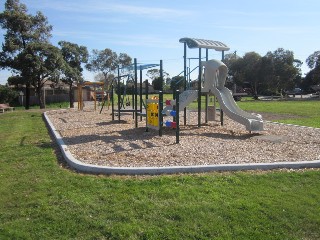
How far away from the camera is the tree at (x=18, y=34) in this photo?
32.2 m

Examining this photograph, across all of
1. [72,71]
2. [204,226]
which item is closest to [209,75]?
[204,226]

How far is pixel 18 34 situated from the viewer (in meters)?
33.5

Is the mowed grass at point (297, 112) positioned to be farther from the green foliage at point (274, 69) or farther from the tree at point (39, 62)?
the green foliage at point (274, 69)

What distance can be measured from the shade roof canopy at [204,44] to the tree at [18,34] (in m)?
22.8

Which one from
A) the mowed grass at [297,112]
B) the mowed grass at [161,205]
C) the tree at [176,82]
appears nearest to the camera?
the mowed grass at [161,205]

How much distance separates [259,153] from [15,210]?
214 inches

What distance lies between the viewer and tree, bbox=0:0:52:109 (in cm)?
3225

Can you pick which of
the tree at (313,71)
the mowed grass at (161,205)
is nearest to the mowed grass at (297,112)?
the mowed grass at (161,205)

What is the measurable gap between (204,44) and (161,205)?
9.36 meters

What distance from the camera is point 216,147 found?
899cm

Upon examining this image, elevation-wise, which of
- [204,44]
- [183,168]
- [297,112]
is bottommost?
[183,168]

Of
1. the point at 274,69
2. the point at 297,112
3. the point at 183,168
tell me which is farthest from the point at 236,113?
the point at 274,69

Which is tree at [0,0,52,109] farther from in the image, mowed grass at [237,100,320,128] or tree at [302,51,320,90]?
tree at [302,51,320,90]

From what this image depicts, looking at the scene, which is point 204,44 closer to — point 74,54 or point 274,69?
point 74,54
